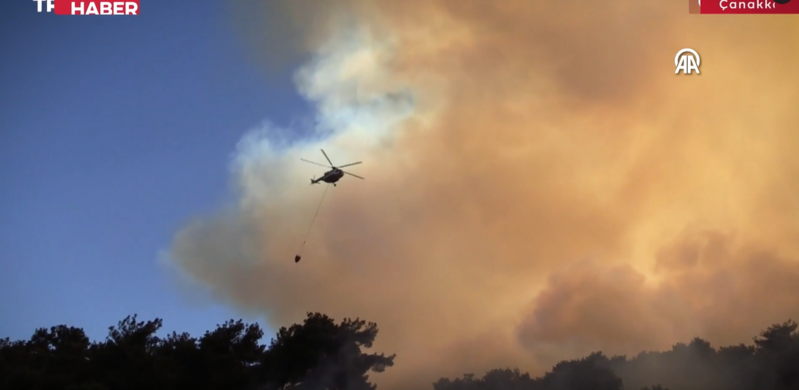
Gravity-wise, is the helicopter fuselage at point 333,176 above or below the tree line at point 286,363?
above

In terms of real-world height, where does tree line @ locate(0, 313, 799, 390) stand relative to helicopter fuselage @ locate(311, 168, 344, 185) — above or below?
below

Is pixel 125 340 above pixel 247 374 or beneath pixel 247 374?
above

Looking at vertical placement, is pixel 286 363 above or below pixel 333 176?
below

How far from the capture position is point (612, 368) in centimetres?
9256

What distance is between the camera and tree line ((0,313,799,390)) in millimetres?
56469

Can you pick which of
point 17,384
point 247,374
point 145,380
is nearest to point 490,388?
point 247,374

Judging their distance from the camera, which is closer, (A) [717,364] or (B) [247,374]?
(B) [247,374]

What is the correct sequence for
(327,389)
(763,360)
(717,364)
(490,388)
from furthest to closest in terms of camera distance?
(490,388) < (717,364) < (763,360) < (327,389)

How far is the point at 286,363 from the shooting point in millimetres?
70375

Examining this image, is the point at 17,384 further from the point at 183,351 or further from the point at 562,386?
the point at 562,386

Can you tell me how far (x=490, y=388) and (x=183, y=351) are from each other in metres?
59.8

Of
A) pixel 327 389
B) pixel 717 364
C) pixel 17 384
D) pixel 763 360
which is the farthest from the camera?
pixel 717 364

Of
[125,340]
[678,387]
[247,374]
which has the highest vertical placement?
[125,340]

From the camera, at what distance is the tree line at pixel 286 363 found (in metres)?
56.5
